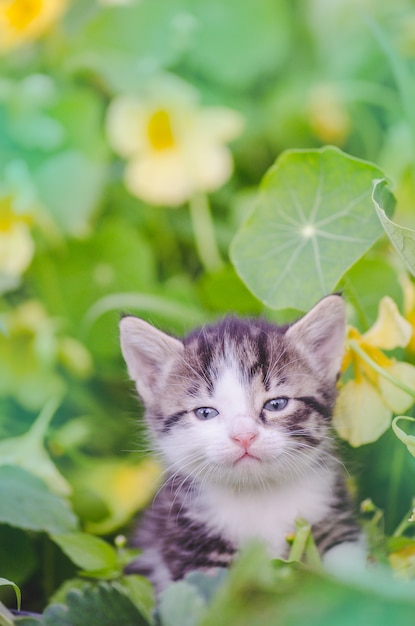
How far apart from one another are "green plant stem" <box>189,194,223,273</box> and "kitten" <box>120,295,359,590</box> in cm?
47

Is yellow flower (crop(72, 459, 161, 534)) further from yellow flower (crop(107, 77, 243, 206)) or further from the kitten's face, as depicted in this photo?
yellow flower (crop(107, 77, 243, 206))

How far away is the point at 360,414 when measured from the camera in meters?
0.90

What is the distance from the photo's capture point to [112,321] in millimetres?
1269

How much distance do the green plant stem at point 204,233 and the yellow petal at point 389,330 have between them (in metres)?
0.54

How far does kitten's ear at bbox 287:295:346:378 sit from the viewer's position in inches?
35.0

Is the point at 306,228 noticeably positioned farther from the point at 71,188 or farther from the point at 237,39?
the point at 237,39

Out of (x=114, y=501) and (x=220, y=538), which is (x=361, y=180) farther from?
(x=114, y=501)

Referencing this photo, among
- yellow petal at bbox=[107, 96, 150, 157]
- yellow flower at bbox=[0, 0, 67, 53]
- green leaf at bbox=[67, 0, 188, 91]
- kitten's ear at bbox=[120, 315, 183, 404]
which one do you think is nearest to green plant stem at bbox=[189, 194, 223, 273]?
yellow petal at bbox=[107, 96, 150, 157]

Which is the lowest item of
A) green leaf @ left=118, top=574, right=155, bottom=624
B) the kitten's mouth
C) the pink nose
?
green leaf @ left=118, top=574, right=155, bottom=624

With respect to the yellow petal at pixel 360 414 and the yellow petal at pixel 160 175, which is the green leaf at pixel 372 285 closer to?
the yellow petal at pixel 360 414

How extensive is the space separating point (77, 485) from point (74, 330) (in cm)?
36

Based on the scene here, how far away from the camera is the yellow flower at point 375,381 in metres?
0.88

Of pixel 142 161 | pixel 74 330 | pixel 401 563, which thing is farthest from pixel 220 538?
pixel 142 161

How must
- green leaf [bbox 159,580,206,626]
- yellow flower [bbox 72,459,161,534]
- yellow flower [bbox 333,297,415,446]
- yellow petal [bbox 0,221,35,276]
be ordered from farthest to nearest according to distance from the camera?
yellow petal [bbox 0,221,35,276] < yellow flower [bbox 72,459,161,534] < yellow flower [bbox 333,297,415,446] < green leaf [bbox 159,580,206,626]
